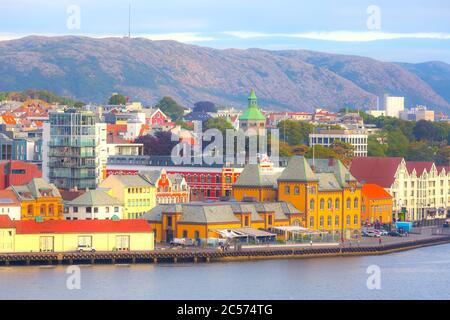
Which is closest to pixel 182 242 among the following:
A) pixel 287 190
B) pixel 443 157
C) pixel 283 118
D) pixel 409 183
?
pixel 287 190

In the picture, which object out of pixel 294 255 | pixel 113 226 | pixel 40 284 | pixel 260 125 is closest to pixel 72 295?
pixel 40 284

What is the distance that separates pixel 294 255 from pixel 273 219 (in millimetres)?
3989

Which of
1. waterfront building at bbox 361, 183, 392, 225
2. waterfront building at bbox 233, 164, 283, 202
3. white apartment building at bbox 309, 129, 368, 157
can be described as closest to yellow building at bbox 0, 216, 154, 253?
waterfront building at bbox 233, 164, 283, 202

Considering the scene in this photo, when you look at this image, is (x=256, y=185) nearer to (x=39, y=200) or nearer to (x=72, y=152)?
(x=72, y=152)

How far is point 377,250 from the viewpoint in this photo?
245 feet

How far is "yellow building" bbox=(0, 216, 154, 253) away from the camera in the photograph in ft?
219

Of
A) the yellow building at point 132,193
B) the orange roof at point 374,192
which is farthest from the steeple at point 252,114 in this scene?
the yellow building at point 132,193

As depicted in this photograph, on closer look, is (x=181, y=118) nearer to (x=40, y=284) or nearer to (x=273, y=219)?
(x=273, y=219)

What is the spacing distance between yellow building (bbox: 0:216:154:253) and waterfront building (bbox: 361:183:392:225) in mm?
18877

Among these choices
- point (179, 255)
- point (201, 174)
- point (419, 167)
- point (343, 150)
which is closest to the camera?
point (179, 255)

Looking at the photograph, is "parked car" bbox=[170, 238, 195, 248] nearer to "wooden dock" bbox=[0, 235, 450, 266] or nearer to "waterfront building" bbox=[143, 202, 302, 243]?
"waterfront building" bbox=[143, 202, 302, 243]

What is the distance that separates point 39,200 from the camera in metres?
70.5

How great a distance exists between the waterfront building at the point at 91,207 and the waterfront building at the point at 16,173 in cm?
243

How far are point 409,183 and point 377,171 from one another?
7.74 ft
